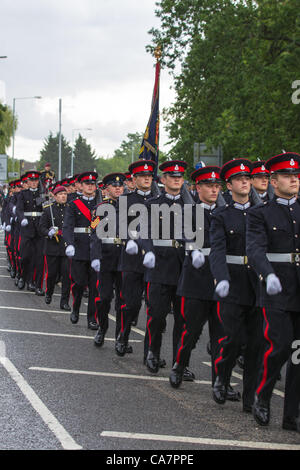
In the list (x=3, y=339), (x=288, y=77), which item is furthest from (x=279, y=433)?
(x=288, y=77)

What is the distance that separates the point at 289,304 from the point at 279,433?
922mm

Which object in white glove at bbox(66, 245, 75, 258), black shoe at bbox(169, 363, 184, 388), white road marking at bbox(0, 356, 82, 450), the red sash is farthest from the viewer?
the red sash

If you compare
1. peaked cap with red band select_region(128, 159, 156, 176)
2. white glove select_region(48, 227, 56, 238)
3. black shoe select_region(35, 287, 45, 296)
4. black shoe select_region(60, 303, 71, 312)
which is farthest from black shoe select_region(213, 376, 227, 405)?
black shoe select_region(35, 287, 45, 296)

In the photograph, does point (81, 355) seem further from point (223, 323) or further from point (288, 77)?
point (288, 77)

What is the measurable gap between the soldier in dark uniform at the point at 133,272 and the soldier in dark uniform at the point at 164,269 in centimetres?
79

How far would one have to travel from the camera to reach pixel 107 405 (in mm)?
6383

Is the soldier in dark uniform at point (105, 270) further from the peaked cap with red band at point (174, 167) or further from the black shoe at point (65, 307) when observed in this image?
the black shoe at point (65, 307)

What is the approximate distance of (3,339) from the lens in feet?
30.7

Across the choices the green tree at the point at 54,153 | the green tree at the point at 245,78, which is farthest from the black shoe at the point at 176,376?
the green tree at the point at 54,153

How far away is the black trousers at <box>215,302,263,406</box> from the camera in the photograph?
642 centimetres

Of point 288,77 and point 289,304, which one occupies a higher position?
point 288,77

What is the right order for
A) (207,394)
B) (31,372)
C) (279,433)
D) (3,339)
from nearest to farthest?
1. (279,433)
2. (207,394)
3. (31,372)
4. (3,339)

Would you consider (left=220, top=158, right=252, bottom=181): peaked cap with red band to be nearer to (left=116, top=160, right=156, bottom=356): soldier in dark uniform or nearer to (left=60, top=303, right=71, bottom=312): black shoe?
(left=116, top=160, right=156, bottom=356): soldier in dark uniform

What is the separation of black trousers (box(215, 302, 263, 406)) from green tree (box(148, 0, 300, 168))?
50.0 feet
